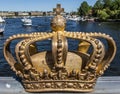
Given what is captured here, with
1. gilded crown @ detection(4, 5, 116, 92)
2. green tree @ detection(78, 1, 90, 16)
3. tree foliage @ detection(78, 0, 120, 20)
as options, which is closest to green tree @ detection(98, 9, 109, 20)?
tree foliage @ detection(78, 0, 120, 20)

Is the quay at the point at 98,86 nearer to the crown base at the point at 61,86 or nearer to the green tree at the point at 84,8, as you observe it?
the crown base at the point at 61,86

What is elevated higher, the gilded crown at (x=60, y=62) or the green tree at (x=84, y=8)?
the gilded crown at (x=60, y=62)

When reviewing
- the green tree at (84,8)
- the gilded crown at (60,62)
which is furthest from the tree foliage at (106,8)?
the gilded crown at (60,62)

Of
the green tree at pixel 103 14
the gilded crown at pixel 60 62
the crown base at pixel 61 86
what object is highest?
the gilded crown at pixel 60 62

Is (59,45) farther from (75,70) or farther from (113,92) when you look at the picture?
(113,92)

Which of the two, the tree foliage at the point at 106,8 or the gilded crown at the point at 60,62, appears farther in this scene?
the tree foliage at the point at 106,8

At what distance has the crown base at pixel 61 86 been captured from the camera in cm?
243

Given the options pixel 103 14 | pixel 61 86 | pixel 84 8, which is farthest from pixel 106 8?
pixel 61 86

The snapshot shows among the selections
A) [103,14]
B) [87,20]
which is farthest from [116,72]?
[87,20]

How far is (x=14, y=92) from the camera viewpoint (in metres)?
2.35

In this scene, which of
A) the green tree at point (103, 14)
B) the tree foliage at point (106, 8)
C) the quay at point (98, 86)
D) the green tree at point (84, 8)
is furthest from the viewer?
the green tree at point (84, 8)

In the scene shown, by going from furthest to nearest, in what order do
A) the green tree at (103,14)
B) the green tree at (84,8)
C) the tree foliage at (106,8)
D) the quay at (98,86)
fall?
the green tree at (84,8) → the green tree at (103,14) → the tree foliage at (106,8) → the quay at (98,86)

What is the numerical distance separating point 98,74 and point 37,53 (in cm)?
45

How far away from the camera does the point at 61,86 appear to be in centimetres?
244
